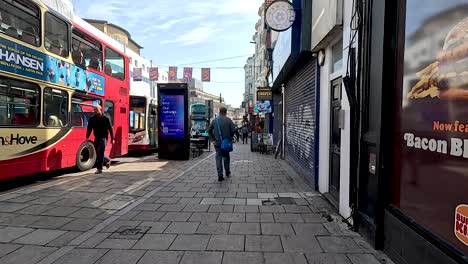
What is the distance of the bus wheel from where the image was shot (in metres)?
9.45

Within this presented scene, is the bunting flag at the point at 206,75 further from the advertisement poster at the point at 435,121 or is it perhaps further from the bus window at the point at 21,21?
the advertisement poster at the point at 435,121

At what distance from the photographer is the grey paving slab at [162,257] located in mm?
3693

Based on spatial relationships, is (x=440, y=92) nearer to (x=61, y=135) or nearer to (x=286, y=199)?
(x=286, y=199)

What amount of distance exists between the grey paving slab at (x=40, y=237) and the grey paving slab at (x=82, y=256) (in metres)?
0.57

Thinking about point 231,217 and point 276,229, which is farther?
point 231,217

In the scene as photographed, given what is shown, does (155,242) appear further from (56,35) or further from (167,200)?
(56,35)

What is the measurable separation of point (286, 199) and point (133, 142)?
11.2m

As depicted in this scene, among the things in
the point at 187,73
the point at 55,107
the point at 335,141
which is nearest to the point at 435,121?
the point at 335,141

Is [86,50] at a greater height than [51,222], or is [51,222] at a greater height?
[86,50]

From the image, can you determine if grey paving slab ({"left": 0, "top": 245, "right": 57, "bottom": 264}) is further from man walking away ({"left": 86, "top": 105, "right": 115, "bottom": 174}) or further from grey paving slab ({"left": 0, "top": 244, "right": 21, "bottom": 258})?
man walking away ({"left": 86, "top": 105, "right": 115, "bottom": 174})

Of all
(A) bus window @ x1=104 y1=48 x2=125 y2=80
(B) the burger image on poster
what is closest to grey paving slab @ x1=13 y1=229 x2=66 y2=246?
(B) the burger image on poster

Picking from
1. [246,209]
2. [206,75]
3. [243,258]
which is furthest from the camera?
[206,75]

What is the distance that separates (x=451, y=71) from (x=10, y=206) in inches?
253

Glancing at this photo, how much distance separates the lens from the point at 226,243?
13.9 ft
